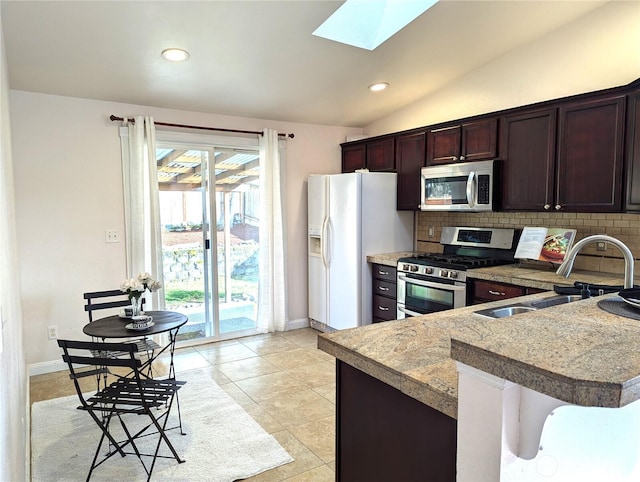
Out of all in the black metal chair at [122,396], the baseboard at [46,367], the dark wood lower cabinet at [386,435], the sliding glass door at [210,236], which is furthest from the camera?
the sliding glass door at [210,236]

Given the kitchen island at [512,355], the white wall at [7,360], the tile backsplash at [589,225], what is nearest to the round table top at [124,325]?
the white wall at [7,360]

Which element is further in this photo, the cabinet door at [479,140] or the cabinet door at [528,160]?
the cabinet door at [479,140]

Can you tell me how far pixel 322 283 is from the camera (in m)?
4.80

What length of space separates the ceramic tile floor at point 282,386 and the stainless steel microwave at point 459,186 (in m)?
1.82

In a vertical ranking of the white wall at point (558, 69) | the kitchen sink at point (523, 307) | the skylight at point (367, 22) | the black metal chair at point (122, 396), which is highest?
the skylight at point (367, 22)

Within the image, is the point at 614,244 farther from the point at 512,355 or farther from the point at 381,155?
the point at 381,155

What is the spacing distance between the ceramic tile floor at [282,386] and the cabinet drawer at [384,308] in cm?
72

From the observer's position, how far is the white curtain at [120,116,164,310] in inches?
154

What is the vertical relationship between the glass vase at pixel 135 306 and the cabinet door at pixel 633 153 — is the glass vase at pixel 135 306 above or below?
below

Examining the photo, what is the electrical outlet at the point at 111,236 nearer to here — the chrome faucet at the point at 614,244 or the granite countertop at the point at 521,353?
the granite countertop at the point at 521,353

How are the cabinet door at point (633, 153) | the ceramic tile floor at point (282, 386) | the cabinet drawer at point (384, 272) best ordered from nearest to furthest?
1. the ceramic tile floor at point (282, 386)
2. the cabinet door at point (633, 153)
3. the cabinet drawer at point (384, 272)

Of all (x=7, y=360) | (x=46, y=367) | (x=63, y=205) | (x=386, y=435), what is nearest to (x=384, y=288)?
(x=386, y=435)

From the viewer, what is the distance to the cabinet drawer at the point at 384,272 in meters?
4.16

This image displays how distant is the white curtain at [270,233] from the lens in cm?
459
